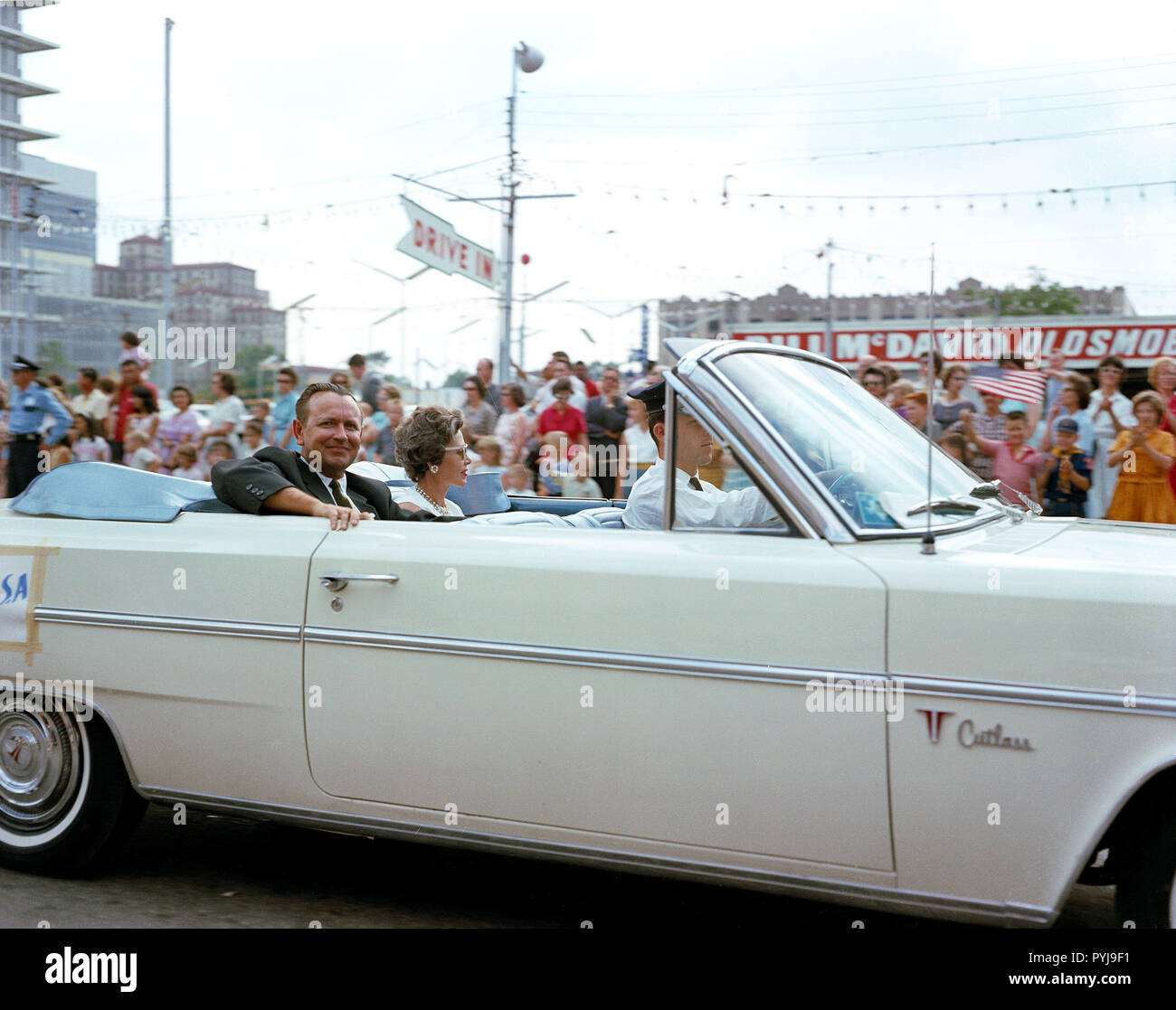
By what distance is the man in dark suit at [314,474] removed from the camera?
3703 millimetres

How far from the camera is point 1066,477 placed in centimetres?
754

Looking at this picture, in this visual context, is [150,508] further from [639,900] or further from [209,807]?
[639,900]

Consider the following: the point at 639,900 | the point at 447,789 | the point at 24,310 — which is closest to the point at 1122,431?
the point at 639,900

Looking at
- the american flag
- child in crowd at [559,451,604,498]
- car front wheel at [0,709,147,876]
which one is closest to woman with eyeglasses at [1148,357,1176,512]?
the american flag

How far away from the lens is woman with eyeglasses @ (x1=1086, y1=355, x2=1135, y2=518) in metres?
7.58

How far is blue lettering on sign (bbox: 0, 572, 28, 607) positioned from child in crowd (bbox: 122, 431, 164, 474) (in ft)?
21.2

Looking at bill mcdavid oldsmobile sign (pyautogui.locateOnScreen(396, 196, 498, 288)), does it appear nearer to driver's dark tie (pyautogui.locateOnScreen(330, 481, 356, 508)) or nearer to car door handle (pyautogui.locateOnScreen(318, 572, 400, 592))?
driver's dark tie (pyautogui.locateOnScreen(330, 481, 356, 508))

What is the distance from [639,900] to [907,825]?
3.79 feet

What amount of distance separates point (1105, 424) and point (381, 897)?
19.3ft

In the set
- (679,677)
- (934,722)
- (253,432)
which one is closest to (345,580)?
(679,677)

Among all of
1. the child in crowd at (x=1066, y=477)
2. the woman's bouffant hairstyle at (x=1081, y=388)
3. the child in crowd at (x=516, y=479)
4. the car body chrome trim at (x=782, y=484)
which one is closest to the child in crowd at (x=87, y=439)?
the child in crowd at (x=516, y=479)

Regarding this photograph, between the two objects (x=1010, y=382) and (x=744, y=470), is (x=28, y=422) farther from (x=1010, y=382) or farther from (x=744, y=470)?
(x=744, y=470)

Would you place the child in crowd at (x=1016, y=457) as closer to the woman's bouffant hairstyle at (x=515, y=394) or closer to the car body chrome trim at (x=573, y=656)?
the woman's bouffant hairstyle at (x=515, y=394)
